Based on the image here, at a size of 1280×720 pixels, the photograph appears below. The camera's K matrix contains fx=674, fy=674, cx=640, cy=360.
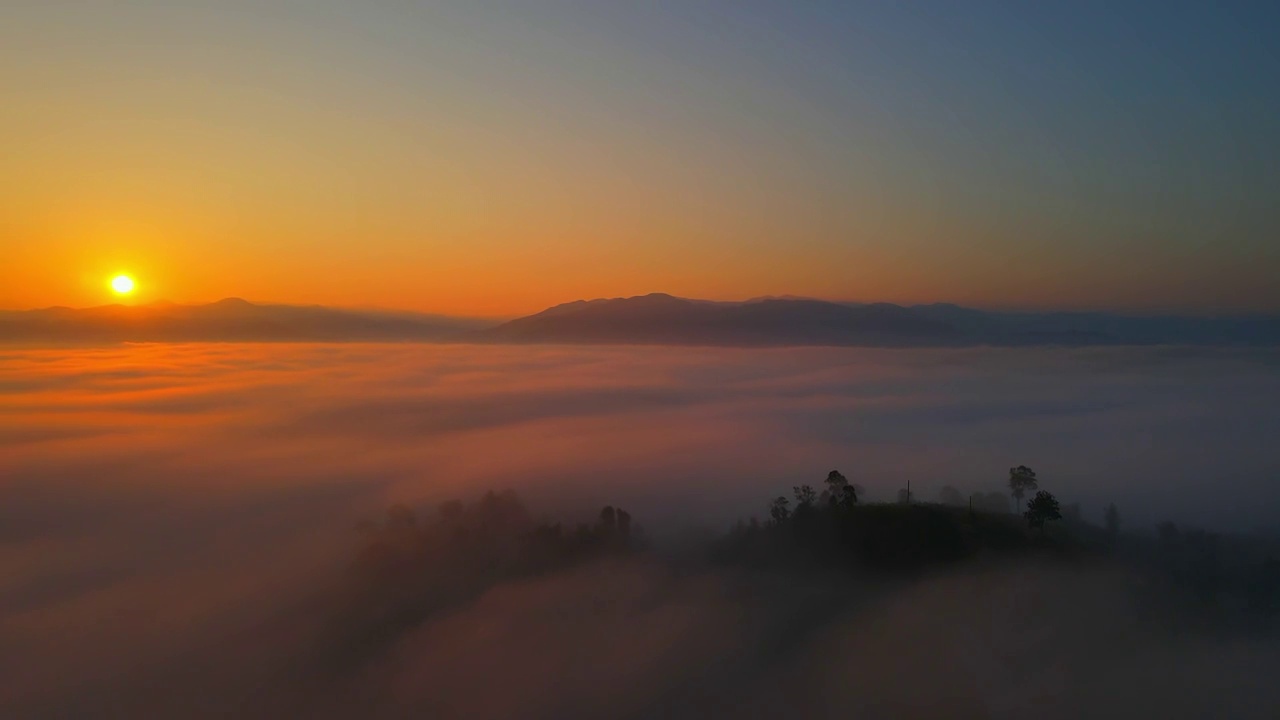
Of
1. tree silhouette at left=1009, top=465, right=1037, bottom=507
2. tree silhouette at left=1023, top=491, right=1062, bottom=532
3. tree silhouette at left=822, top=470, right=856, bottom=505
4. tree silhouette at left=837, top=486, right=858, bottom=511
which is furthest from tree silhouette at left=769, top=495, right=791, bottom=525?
tree silhouette at left=1023, top=491, right=1062, bottom=532

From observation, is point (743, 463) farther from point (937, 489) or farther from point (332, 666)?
point (332, 666)

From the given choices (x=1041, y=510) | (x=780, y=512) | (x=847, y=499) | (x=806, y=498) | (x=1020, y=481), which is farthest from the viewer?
(x=780, y=512)

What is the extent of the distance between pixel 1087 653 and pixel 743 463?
107 metres

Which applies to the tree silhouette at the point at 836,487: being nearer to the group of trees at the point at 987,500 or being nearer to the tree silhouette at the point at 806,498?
the group of trees at the point at 987,500

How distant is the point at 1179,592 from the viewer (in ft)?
305

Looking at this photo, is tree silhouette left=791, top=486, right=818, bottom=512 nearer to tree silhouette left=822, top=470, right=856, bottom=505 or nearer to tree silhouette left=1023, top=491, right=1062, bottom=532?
tree silhouette left=822, top=470, right=856, bottom=505

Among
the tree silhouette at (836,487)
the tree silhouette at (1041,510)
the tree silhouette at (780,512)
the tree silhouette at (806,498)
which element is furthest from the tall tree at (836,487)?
the tree silhouette at (1041,510)

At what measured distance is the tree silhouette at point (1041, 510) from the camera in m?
79.7

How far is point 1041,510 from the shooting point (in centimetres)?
7988

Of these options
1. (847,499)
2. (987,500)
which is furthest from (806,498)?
(987,500)

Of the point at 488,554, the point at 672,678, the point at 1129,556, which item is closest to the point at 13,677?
the point at 488,554

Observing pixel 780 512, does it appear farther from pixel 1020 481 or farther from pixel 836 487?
pixel 1020 481

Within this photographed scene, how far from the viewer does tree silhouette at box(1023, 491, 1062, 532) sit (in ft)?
261

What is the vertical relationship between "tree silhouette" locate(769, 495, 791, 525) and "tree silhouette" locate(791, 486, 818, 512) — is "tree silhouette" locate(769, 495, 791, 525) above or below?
below
